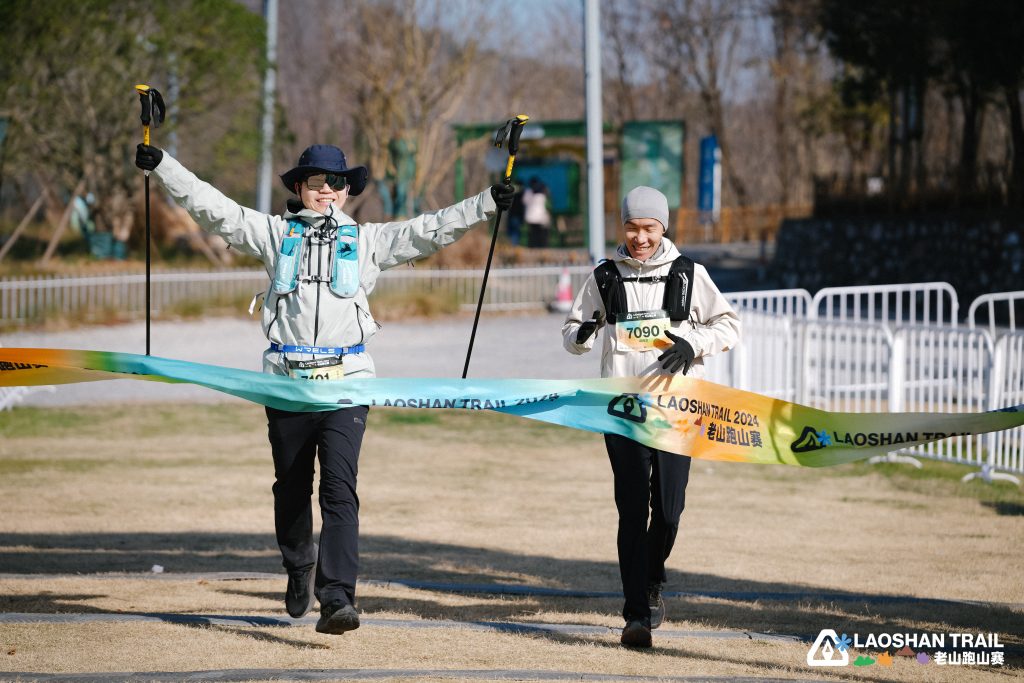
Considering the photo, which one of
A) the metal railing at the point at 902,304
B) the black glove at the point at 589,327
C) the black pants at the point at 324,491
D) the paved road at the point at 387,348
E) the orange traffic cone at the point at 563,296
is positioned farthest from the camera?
the orange traffic cone at the point at 563,296

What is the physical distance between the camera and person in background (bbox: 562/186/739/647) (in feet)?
18.6

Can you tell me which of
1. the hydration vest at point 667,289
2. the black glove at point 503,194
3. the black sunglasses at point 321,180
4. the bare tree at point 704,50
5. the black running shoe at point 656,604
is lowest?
the black running shoe at point 656,604

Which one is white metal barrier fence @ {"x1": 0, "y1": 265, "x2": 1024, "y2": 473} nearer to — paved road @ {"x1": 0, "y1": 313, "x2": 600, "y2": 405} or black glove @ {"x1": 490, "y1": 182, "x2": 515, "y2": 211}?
paved road @ {"x1": 0, "y1": 313, "x2": 600, "y2": 405}

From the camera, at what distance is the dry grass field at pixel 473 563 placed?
5.42 m

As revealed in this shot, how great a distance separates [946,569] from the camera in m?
7.59

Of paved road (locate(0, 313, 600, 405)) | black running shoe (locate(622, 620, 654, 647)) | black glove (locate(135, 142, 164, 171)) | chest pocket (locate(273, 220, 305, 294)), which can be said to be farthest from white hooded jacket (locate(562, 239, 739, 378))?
paved road (locate(0, 313, 600, 405))

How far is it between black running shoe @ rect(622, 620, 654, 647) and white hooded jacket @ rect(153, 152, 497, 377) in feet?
5.02

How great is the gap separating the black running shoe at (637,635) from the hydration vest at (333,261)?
180cm

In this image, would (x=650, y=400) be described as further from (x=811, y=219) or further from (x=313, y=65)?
(x=313, y=65)

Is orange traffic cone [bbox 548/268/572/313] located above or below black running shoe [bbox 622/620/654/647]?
above

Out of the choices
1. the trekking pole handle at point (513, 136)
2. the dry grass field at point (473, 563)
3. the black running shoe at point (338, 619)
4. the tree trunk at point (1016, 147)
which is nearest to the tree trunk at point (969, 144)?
the tree trunk at point (1016, 147)

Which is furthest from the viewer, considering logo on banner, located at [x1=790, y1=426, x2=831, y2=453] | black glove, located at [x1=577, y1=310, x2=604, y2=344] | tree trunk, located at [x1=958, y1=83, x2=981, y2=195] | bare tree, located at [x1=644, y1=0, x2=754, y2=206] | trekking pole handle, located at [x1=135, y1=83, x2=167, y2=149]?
bare tree, located at [x1=644, y1=0, x2=754, y2=206]

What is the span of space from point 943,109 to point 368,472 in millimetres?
29821

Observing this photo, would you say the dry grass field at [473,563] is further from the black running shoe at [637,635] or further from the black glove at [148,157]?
the black glove at [148,157]
